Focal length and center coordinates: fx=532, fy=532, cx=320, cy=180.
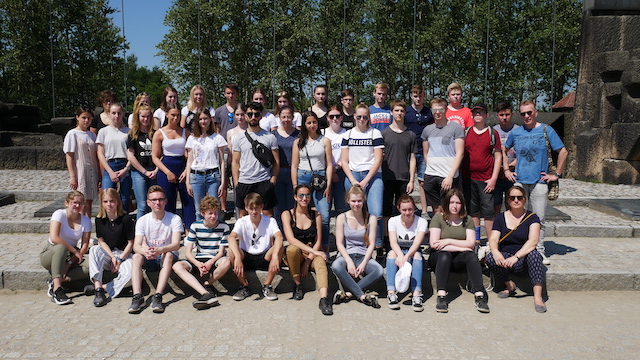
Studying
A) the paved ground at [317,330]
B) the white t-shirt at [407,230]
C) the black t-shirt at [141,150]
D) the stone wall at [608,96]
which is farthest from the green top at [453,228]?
the stone wall at [608,96]

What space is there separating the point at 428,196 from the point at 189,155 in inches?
104

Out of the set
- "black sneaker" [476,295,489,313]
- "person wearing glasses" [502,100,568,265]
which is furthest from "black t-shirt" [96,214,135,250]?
"person wearing glasses" [502,100,568,265]

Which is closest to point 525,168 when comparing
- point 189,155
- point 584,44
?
point 189,155

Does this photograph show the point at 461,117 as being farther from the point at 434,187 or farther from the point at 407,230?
the point at 407,230

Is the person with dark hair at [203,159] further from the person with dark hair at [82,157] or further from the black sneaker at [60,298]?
the black sneaker at [60,298]

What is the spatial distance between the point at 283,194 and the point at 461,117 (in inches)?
89.4

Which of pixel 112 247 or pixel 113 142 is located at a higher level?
pixel 113 142

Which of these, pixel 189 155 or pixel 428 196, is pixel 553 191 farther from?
pixel 189 155

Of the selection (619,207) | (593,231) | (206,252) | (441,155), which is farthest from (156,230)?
(619,207)

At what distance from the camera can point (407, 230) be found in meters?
5.10

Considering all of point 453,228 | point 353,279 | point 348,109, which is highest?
point 348,109

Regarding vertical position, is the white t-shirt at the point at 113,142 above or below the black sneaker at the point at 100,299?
above

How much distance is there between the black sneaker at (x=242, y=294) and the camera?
4949 millimetres

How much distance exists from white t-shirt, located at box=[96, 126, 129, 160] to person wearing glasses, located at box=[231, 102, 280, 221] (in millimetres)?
1364
